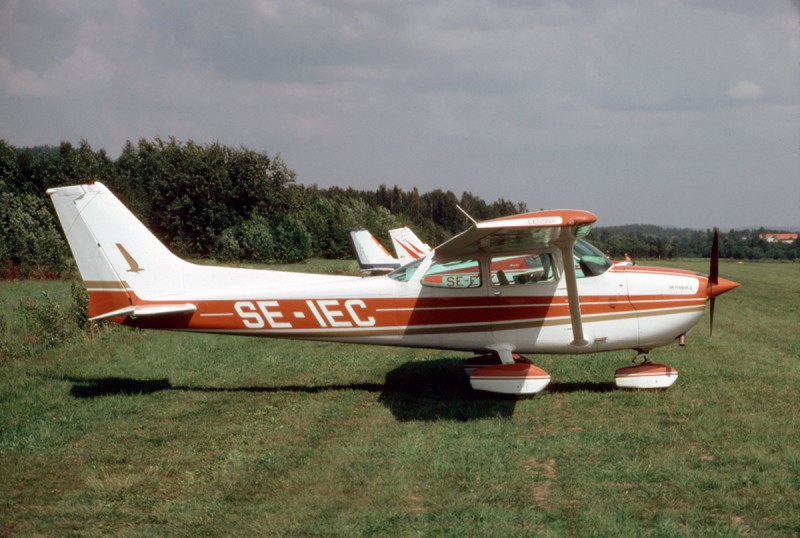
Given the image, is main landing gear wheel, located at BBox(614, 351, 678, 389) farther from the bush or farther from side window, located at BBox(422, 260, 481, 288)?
the bush

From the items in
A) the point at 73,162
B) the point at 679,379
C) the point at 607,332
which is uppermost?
the point at 73,162

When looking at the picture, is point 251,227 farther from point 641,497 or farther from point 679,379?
point 641,497

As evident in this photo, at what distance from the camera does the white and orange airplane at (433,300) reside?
8.98 metres

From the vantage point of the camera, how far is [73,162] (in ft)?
171

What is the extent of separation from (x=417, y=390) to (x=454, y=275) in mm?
1813

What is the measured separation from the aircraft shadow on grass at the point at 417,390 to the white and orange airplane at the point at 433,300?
45 cm

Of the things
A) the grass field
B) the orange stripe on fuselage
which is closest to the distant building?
the grass field

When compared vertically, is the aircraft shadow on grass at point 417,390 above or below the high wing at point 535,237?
below

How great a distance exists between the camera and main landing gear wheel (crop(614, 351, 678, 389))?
898cm

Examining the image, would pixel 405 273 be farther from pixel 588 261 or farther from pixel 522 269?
pixel 588 261

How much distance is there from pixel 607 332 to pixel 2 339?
11.6 metres

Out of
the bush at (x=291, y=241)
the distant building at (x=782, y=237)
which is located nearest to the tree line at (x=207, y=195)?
the bush at (x=291, y=241)

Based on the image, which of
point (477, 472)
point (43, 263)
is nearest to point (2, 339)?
point (477, 472)

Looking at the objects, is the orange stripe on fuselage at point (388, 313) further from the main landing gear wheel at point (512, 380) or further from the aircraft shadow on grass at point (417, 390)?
the aircraft shadow on grass at point (417, 390)
